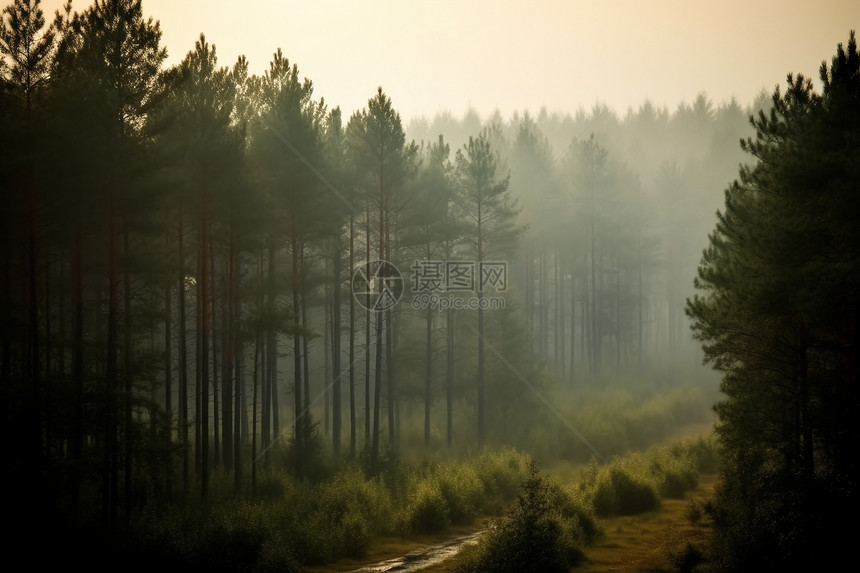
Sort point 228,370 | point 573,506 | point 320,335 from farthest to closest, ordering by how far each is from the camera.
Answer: point 320,335 < point 228,370 < point 573,506

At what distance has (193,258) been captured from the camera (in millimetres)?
25016

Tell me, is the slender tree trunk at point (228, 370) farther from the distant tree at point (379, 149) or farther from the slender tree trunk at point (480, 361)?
the slender tree trunk at point (480, 361)

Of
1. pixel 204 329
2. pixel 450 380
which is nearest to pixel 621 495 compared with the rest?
pixel 450 380

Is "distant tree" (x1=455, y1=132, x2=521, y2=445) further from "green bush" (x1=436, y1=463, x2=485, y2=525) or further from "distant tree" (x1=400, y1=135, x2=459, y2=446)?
"green bush" (x1=436, y1=463, x2=485, y2=525)

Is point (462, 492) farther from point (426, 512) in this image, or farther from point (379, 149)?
point (379, 149)

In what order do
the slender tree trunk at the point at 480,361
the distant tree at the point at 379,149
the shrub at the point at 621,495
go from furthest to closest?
the slender tree trunk at the point at 480,361 → the distant tree at the point at 379,149 → the shrub at the point at 621,495

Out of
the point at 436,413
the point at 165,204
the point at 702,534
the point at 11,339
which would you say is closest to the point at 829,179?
the point at 702,534

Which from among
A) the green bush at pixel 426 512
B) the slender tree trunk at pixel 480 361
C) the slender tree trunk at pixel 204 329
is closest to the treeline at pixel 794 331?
the green bush at pixel 426 512

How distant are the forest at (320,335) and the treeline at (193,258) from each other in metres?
0.11

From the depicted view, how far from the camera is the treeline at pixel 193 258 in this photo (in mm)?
17125

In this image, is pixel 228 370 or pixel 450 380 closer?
pixel 228 370

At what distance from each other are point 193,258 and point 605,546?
17.8 m

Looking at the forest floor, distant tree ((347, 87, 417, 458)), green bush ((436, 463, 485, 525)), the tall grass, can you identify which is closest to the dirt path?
the forest floor

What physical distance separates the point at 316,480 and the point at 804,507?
54.7ft
